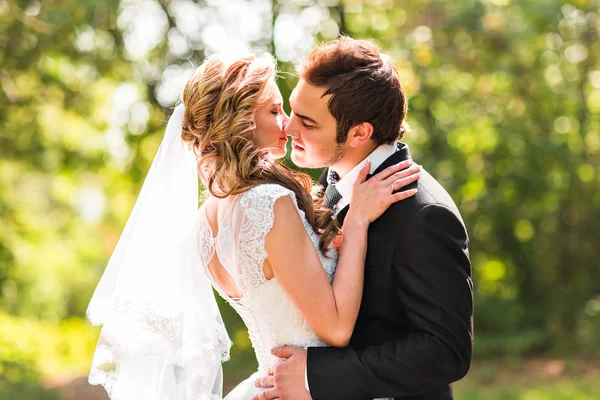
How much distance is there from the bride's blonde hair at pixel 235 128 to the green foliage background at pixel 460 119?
→ 18.6 ft

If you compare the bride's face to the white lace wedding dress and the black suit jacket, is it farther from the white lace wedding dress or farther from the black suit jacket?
the black suit jacket

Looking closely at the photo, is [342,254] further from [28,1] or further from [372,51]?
[28,1]

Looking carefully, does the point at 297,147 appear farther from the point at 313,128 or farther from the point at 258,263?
the point at 258,263

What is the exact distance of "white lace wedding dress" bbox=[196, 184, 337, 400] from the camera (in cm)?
298

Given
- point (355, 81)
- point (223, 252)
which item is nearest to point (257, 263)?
point (223, 252)

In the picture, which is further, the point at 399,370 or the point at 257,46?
the point at 257,46

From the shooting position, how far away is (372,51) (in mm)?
3102

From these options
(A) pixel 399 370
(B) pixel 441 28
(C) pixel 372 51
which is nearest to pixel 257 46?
(B) pixel 441 28

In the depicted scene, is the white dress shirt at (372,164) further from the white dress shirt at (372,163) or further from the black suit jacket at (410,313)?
the black suit jacket at (410,313)

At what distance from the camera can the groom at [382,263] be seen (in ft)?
9.33

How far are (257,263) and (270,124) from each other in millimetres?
581

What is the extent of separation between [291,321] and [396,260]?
50 cm

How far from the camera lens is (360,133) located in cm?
314

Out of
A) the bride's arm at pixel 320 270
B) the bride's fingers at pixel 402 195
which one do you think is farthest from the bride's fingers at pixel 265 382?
the bride's fingers at pixel 402 195
